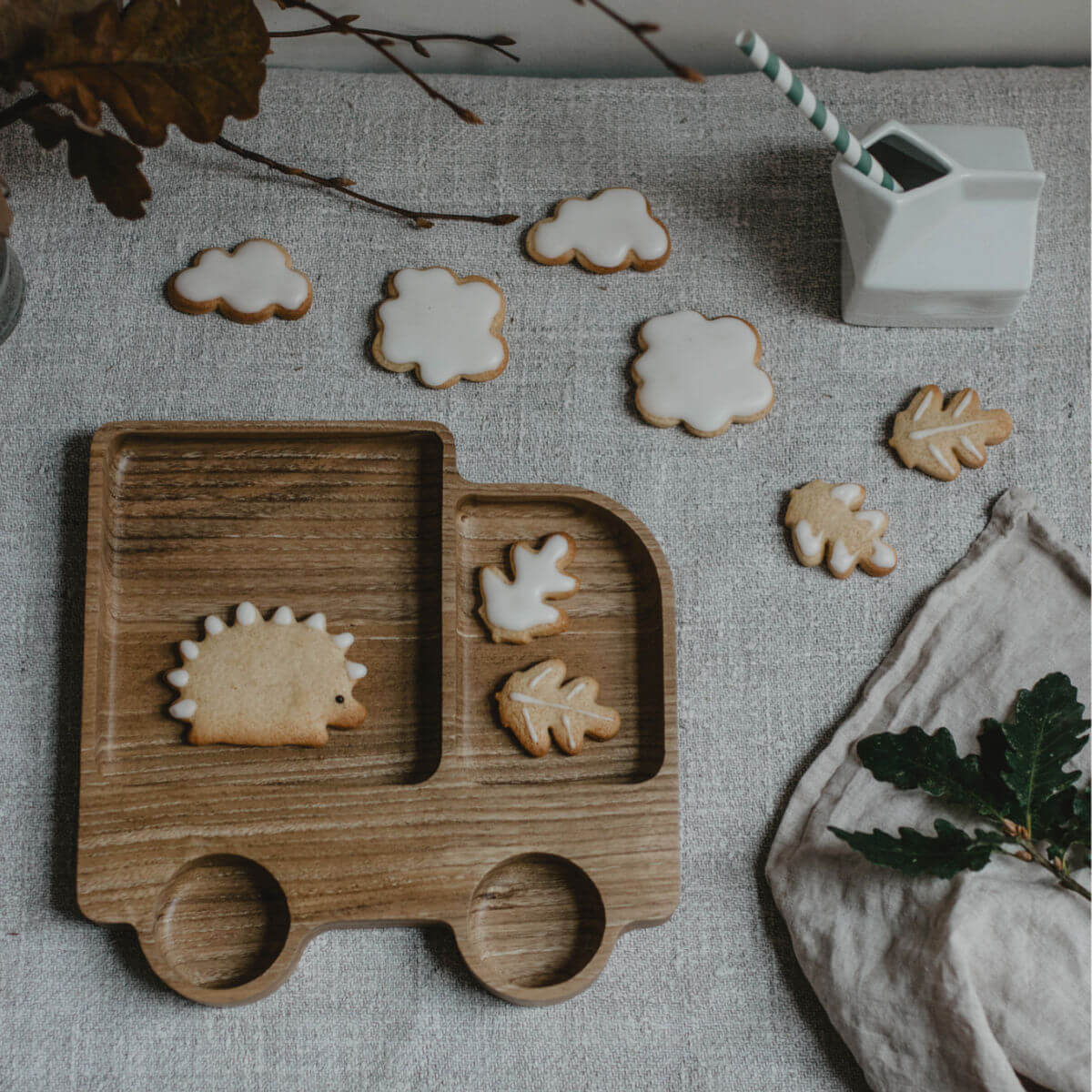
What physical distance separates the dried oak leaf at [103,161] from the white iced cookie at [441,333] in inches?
8.3

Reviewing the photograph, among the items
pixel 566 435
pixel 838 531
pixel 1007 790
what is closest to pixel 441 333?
pixel 566 435

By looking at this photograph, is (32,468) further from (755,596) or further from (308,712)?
(755,596)

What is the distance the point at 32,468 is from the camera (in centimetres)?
82

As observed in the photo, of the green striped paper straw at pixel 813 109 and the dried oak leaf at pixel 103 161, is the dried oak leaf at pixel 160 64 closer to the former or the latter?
the dried oak leaf at pixel 103 161

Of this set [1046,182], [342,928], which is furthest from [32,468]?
[1046,182]

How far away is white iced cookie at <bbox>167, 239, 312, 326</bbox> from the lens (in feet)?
2.72

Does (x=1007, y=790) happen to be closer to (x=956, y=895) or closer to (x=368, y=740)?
(x=956, y=895)

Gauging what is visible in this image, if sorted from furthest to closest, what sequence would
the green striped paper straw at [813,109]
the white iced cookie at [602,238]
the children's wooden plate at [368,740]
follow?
the white iced cookie at [602,238] → the children's wooden plate at [368,740] → the green striped paper straw at [813,109]

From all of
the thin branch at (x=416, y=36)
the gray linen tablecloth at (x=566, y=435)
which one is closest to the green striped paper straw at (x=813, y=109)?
the gray linen tablecloth at (x=566, y=435)

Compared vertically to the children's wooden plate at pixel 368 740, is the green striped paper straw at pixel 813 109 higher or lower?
higher

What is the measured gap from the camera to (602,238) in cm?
84

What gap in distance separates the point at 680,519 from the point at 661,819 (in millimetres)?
238

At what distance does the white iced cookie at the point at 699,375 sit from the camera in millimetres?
820

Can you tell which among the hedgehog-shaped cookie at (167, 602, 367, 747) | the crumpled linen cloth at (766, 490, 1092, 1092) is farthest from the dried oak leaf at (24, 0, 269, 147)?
the crumpled linen cloth at (766, 490, 1092, 1092)
